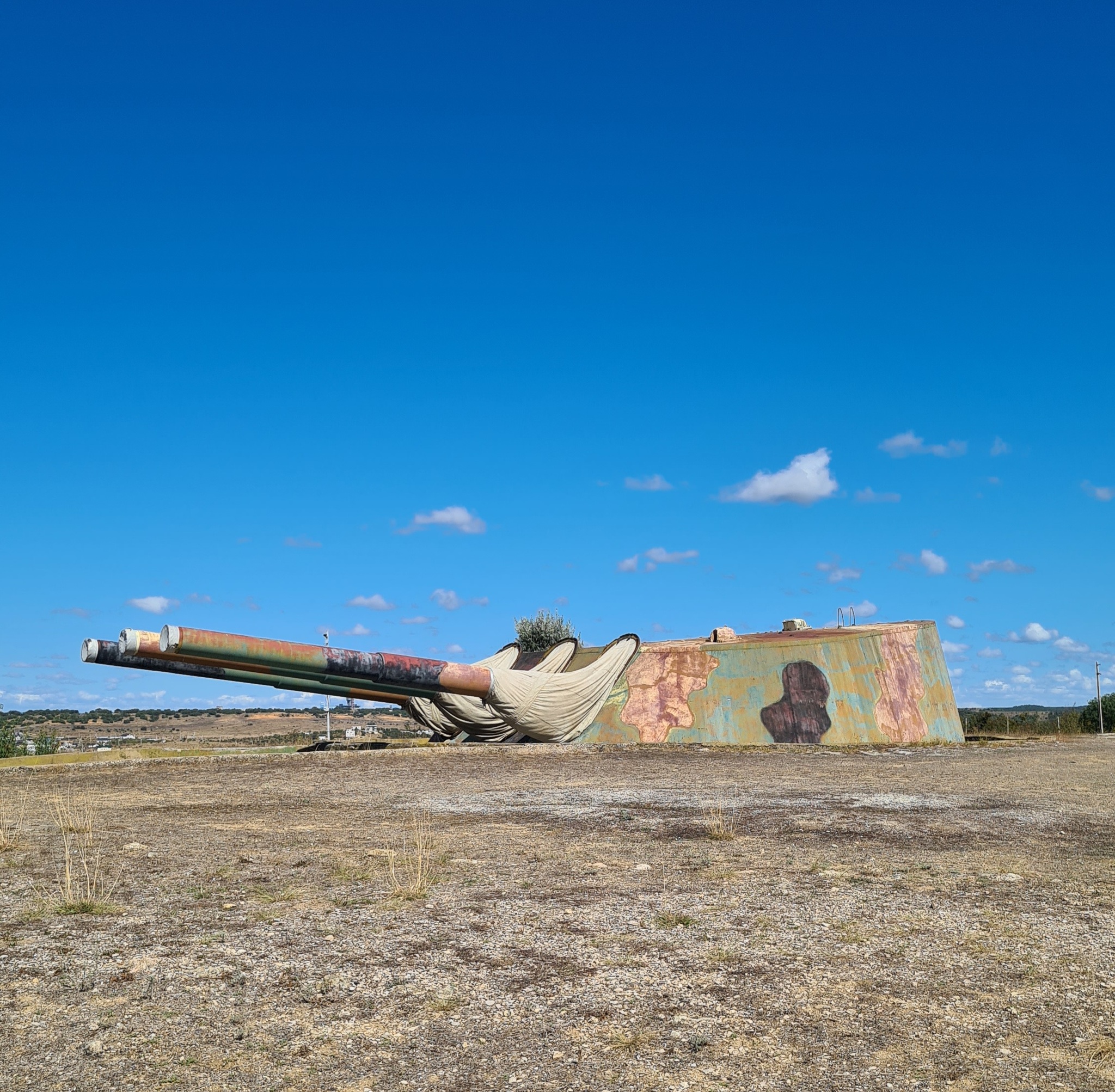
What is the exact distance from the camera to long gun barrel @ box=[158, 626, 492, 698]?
1454cm

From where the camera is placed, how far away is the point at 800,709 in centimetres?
1847

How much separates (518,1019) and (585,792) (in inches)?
303

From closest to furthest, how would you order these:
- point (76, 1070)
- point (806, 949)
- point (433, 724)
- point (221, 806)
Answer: point (76, 1070)
point (806, 949)
point (221, 806)
point (433, 724)

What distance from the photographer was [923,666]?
67.7 feet

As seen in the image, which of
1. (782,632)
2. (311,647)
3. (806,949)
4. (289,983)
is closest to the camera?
(289,983)

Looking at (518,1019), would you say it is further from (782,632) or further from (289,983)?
(782,632)

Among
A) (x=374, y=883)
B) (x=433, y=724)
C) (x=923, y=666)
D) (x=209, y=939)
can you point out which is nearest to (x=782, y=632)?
(x=923, y=666)

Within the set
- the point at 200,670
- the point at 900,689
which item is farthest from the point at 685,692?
the point at 200,670

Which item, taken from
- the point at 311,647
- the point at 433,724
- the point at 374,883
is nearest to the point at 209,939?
the point at 374,883

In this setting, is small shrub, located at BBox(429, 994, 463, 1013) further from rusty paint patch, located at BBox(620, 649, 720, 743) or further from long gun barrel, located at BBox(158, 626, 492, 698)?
rusty paint patch, located at BBox(620, 649, 720, 743)

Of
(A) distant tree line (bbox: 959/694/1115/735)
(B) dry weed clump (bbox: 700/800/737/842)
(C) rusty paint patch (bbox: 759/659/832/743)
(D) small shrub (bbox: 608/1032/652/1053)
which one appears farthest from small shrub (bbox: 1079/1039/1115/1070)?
(A) distant tree line (bbox: 959/694/1115/735)

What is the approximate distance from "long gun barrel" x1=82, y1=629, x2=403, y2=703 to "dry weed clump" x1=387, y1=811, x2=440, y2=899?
Result: 6.96m

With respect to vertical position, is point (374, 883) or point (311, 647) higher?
point (311, 647)

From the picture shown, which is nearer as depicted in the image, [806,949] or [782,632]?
[806,949]
